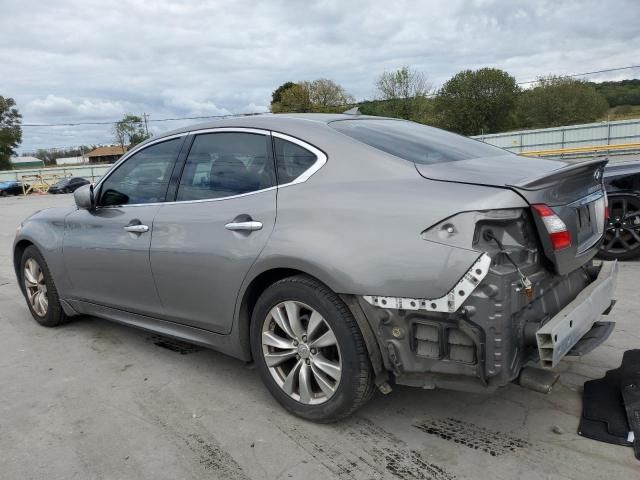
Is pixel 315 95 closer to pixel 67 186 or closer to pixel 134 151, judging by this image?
pixel 67 186

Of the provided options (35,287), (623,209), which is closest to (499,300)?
(35,287)

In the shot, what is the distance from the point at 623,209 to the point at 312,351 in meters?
4.67

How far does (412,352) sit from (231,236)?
1.24 m

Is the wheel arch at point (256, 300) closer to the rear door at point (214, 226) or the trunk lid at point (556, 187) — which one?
the rear door at point (214, 226)

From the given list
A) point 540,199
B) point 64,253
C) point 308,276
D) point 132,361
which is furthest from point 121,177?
point 540,199

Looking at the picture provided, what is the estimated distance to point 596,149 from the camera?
79.9 feet

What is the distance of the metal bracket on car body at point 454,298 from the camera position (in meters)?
2.21

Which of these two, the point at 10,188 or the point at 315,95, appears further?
the point at 315,95

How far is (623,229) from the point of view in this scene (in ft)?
19.6

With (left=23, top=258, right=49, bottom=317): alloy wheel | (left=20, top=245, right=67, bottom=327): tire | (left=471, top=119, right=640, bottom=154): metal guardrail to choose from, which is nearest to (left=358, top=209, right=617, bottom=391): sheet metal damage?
(left=20, top=245, right=67, bottom=327): tire

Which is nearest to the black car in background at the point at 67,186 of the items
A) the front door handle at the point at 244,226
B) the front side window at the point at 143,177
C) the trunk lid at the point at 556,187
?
the front side window at the point at 143,177

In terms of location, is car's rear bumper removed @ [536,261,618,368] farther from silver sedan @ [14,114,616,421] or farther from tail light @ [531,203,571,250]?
tail light @ [531,203,571,250]

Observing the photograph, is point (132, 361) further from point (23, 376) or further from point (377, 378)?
point (377, 378)

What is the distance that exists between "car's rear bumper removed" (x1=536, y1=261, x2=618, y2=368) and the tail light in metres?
0.34
